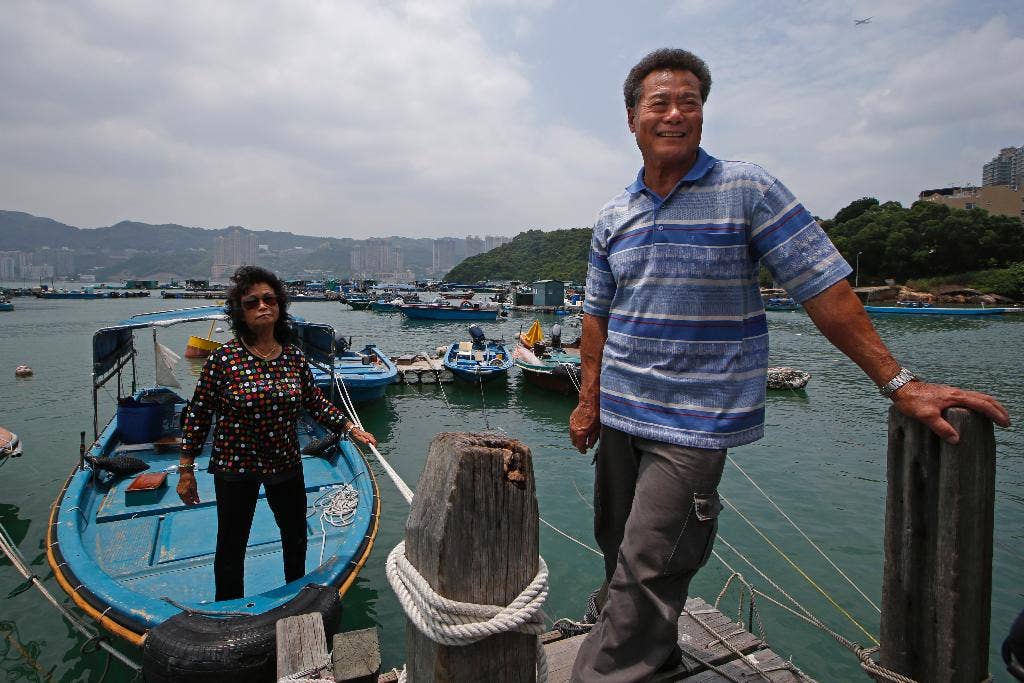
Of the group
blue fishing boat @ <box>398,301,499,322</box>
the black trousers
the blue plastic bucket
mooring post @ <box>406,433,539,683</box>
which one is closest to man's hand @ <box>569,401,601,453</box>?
mooring post @ <box>406,433,539,683</box>

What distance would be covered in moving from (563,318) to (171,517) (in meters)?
53.6

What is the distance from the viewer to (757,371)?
1.89 m

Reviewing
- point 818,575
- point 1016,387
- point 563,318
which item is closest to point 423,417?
point 818,575

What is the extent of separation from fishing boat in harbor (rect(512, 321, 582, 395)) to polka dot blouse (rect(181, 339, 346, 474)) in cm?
1424

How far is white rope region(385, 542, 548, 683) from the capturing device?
1397 mm

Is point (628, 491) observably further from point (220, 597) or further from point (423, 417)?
point (423, 417)

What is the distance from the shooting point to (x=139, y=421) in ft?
26.5

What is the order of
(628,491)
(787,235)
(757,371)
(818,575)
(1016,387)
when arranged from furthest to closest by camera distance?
(1016,387) < (818,575) < (628,491) < (757,371) < (787,235)

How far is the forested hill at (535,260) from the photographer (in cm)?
11094

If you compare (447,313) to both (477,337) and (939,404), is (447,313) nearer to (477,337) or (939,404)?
(477,337)

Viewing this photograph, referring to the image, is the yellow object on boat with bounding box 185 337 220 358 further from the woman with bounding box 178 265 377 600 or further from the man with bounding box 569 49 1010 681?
the man with bounding box 569 49 1010 681

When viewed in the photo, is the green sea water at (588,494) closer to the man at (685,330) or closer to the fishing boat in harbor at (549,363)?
the fishing boat in harbor at (549,363)

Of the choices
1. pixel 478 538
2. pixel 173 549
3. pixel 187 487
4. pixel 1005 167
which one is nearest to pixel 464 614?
pixel 478 538

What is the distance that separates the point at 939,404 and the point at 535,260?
124451mm
